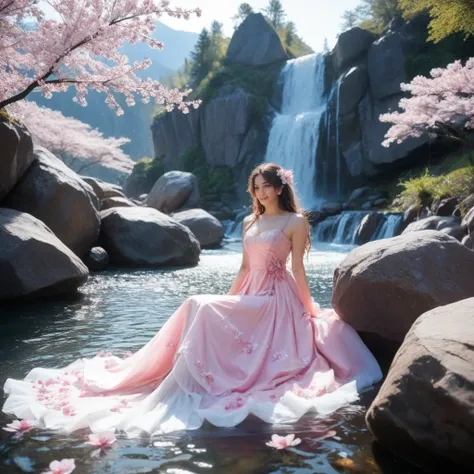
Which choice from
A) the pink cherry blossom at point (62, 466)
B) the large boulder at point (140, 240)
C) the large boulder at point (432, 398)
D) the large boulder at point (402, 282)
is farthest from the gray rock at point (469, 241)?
the pink cherry blossom at point (62, 466)

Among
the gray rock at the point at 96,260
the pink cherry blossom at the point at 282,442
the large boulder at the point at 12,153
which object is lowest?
the gray rock at the point at 96,260

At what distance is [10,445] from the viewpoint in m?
3.19

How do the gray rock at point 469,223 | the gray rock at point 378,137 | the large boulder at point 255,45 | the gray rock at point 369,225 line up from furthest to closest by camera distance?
the large boulder at point 255,45
the gray rock at point 378,137
the gray rock at point 369,225
the gray rock at point 469,223

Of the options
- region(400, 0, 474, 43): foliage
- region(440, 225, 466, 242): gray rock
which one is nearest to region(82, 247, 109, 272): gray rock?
region(440, 225, 466, 242): gray rock

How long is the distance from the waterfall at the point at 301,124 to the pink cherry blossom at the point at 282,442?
23.3m

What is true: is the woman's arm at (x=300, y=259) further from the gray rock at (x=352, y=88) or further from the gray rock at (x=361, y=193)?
the gray rock at (x=352, y=88)

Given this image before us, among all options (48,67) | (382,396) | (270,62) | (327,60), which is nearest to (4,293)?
(48,67)

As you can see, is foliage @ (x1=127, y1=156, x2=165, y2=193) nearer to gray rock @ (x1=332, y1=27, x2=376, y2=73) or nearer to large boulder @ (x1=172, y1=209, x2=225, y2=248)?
gray rock @ (x1=332, y1=27, x2=376, y2=73)

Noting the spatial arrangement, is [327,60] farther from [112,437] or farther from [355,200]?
[112,437]

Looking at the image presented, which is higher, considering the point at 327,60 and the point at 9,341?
the point at 327,60

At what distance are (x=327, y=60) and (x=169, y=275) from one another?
76.7 ft

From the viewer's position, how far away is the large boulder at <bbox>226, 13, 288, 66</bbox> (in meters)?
36.9

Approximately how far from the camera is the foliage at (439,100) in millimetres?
14812

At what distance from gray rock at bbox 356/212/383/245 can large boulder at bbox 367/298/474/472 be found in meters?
14.9
